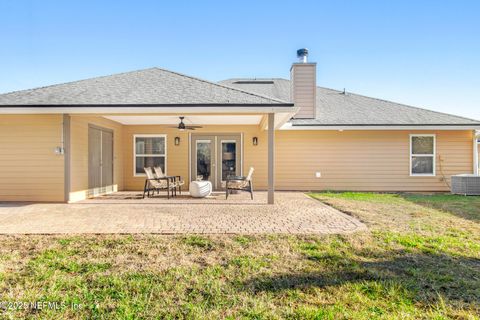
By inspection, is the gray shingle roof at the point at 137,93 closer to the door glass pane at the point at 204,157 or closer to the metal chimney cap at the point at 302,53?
the door glass pane at the point at 204,157

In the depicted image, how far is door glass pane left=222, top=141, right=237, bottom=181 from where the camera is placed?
1220 cm

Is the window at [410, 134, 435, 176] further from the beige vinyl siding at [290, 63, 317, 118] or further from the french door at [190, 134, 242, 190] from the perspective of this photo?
the french door at [190, 134, 242, 190]

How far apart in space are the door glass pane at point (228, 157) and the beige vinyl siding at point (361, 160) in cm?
177

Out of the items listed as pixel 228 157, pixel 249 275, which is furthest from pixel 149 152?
pixel 249 275

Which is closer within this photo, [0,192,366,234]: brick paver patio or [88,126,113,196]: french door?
[0,192,366,234]: brick paver patio

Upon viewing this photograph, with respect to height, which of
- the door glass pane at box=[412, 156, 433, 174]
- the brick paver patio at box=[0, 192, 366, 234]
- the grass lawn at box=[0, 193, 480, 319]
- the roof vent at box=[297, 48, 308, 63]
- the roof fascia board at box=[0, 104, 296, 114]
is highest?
the roof vent at box=[297, 48, 308, 63]

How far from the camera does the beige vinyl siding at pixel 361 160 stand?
468 inches

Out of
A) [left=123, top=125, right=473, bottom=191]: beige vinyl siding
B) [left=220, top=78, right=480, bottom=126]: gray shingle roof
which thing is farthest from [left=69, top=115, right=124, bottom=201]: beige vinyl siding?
[left=220, top=78, right=480, bottom=126]: gray shingle roof

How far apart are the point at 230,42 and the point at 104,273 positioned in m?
13.2

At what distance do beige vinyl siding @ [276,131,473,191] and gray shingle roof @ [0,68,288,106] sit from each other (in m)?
4.24

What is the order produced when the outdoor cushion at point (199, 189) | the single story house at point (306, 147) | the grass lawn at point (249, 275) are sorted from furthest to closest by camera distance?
the single story house at point (306, 147) < the outdoor cushion at point (199, 189) < the grass lawn at point (249, 275)

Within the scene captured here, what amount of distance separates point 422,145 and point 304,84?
5292 mm

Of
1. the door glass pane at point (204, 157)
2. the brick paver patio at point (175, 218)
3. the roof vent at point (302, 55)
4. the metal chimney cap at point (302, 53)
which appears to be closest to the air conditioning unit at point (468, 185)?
the brick paver patio at point (175, 218)

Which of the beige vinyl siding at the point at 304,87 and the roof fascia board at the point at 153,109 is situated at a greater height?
the beige vinyl siding at the point at 304,87
